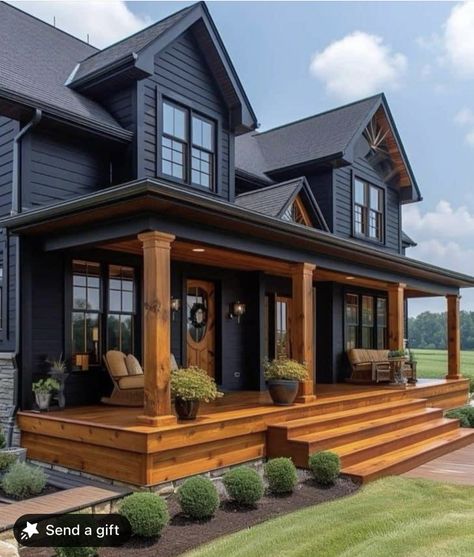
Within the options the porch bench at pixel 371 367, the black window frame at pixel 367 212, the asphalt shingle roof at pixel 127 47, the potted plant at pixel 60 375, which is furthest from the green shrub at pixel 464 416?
the asphalt shingle roof at pixel 127 47

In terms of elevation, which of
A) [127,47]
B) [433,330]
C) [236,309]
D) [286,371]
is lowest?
[433,330]

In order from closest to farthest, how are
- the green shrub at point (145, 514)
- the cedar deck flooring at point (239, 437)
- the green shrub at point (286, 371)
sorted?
the green shrub at point (145, 514) < the cedar deck flooring at point (239, 437) < the green shrub at point (286, 371)

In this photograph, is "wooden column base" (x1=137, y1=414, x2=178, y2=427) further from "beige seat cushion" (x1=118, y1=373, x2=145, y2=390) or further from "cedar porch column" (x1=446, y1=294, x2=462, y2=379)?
"cedar porch column" (x1=446, y1=294, x2=462, y2=379)

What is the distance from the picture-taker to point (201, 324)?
10398 mm

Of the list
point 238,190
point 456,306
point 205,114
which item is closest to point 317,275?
point 238,190

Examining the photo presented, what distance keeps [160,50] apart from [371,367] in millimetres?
7874

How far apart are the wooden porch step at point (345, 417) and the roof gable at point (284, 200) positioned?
3.76m

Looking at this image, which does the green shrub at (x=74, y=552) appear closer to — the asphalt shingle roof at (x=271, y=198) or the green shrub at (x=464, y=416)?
the asphalt shingle roof at (x=271, y=198)

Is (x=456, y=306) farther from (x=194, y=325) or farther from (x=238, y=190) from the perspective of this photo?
(x=194, y=325)

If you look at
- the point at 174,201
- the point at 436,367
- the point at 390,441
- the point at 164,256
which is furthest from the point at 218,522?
the point at 436,367

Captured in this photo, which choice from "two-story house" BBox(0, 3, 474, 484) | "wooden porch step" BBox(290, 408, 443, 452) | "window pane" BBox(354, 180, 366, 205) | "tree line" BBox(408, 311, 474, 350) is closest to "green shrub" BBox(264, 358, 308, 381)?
"two-story house" BBox(0, 3, 474, 484)

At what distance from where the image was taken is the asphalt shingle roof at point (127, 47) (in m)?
9.41

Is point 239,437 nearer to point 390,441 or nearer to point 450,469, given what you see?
point 390,441

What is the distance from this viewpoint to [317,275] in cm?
1168
